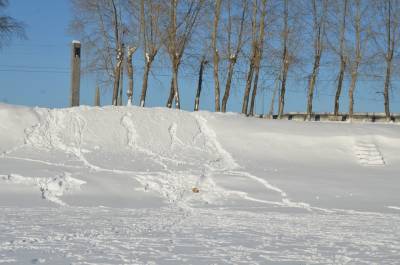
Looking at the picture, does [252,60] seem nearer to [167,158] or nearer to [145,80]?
[145,80]

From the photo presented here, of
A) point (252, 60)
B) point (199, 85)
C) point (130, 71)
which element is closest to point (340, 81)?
point (252, 60)

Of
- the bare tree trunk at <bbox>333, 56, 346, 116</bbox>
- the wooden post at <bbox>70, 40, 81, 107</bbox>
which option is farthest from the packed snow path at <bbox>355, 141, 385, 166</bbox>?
the bare tree trunk at <bbox>333, 56, 346, 116</bbox>

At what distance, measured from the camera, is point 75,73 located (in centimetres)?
1767

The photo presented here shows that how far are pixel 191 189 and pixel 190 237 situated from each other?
15.8 ft

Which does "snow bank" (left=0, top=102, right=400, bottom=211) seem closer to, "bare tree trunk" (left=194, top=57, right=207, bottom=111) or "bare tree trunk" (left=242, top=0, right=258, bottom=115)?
"bare tree trunk" (left=242, top=0, right=258, bottom=115)

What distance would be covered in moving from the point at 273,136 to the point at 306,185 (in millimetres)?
4392

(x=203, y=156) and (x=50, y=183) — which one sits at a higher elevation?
(x=203, y=156)

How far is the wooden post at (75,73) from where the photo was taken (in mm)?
17688

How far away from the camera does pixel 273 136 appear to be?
16.1 metres

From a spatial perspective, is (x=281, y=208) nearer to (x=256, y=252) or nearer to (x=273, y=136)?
(x=256, y=252)

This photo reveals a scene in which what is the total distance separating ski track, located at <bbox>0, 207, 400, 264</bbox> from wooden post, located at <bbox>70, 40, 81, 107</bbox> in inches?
389


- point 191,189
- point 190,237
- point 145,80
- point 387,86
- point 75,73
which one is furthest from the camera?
point 387,86

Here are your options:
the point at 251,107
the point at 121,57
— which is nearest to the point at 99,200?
the point at 121,57

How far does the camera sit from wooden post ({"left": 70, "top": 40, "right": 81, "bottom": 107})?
58.0 ft
